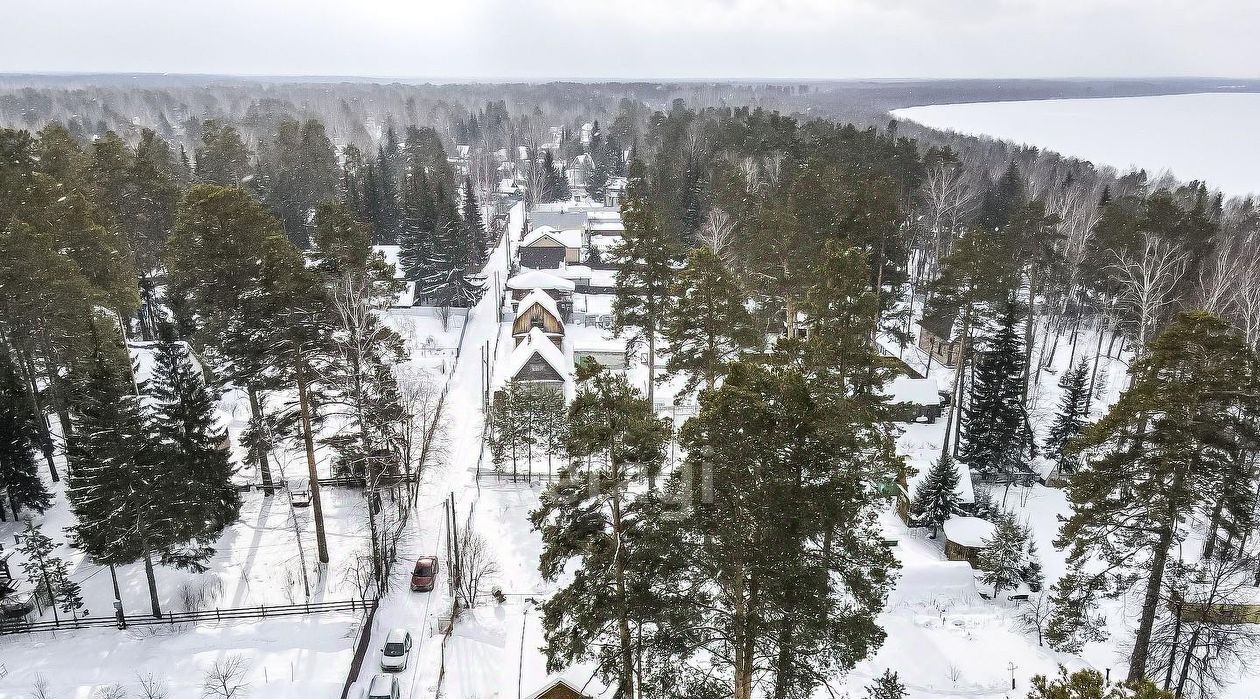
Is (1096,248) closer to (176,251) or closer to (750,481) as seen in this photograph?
(750,481)

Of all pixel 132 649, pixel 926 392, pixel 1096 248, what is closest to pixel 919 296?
pixel 1096 248

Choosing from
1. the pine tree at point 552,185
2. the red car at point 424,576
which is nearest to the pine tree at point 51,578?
the red car at point 424,576

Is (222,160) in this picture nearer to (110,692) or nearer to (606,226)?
(606,226)

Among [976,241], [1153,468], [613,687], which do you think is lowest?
[613,687]

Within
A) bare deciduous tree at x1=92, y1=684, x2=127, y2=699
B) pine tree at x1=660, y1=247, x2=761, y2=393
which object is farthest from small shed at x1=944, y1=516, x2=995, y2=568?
bare deciduous tree at x1=92, y1=684, x2=127, y2=699

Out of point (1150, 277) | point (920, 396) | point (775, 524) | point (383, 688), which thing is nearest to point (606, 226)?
point (920, 396)

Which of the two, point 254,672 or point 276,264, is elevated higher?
point 276,264

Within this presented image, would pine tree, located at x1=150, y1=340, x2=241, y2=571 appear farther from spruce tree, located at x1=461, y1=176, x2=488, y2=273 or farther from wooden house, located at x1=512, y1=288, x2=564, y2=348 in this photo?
spruce tree, located at x1=461, y1=176, x2=488, y2=273

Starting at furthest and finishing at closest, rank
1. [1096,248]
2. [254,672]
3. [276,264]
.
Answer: [1096,248]
[276,264]
[254,672]
